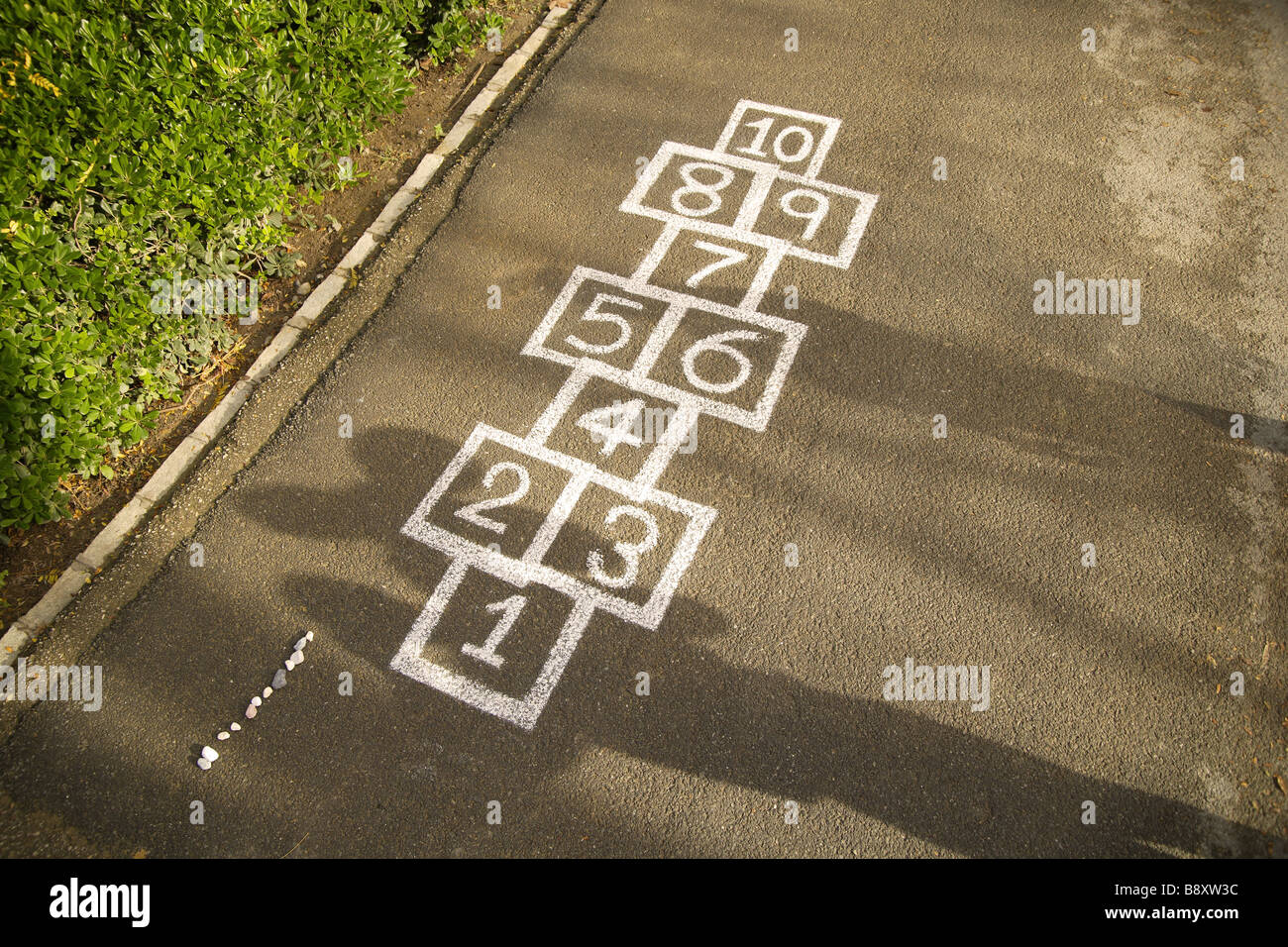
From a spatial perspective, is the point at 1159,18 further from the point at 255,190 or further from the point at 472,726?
the point at 472,726

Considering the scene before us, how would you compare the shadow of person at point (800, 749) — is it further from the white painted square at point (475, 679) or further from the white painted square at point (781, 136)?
the white painted square at point (781, 136)

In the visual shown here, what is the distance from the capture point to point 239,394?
7.23 metres

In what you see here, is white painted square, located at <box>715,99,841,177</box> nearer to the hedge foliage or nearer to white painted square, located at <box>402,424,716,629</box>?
the hedge foliage

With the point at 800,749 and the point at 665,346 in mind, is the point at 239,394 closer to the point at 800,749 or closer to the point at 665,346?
the point at 665,346

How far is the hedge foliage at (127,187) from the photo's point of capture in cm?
586

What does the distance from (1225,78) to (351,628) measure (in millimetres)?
11291

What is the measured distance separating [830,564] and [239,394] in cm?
544

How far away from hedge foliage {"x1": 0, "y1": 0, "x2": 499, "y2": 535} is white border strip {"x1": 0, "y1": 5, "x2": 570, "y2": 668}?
41 cm

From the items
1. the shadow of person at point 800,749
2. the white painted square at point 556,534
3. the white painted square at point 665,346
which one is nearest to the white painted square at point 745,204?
the white painted square at point 665,346

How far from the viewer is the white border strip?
20.2 feet

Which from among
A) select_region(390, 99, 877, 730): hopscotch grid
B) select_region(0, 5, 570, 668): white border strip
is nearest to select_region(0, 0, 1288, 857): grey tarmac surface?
select_region(390, 99, 877, 730): hopscotch grid

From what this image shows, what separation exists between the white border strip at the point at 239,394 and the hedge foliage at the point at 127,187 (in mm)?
409

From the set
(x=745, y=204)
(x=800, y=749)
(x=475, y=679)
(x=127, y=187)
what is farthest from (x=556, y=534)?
(x=127, y=187)

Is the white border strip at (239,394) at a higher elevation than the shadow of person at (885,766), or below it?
higher
